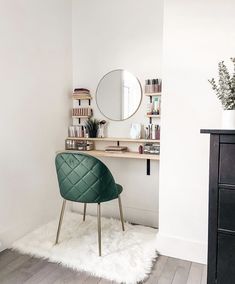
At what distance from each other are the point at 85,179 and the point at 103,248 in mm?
604

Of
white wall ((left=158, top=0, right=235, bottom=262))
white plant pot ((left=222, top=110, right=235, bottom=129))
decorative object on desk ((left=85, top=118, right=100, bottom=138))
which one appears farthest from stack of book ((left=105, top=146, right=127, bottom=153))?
white plant pot ((left=222, top=110, right=235, bottom=129))

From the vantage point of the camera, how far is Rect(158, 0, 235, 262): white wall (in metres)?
1.83

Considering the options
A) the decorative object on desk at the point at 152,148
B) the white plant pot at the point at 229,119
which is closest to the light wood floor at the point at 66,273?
the decorative object on desk at the point at 152,148

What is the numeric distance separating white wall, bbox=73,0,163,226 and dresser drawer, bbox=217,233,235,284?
130cm

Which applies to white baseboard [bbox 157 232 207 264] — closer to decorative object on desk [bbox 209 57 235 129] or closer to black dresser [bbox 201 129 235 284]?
black dresser [bbox 201 129 235 284]

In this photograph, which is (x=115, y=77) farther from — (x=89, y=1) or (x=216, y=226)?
(x=216, y=226)

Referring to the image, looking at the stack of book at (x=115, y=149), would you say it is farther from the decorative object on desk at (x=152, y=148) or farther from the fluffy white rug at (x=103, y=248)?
the fluffy white rug at (x=103, y=248)

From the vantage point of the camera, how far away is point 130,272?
5.86ft

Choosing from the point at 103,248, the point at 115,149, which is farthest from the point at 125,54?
the point at 103,248

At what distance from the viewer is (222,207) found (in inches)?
53.4

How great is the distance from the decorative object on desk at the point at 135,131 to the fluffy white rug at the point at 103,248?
0.91m

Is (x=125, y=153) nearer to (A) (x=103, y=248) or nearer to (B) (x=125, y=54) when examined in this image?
(A) (x=103, y=248)

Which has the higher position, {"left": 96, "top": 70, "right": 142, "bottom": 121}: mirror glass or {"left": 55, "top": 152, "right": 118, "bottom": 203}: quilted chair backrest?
{"left": 96, "top": 70, "right": 142, "bottom": 121}: mirror glass

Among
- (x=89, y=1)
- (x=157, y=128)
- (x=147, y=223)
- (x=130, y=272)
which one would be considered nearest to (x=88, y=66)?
(x=89, y=1)
